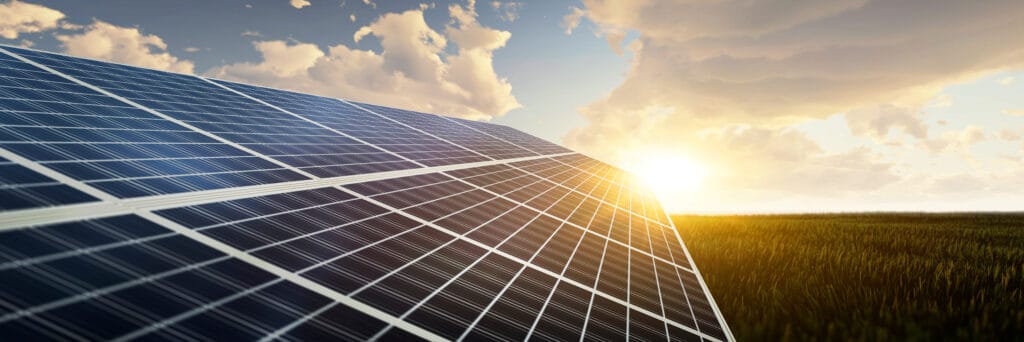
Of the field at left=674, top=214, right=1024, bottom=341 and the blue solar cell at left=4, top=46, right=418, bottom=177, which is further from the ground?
the blue solar cell at left=4, top=46, right=418, bottom=177

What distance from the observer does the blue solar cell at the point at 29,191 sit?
11.9ft

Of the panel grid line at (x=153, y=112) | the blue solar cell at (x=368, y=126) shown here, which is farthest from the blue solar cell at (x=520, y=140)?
the panel grid line at (x=153, y=112)

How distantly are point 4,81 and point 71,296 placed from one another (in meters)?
10.1

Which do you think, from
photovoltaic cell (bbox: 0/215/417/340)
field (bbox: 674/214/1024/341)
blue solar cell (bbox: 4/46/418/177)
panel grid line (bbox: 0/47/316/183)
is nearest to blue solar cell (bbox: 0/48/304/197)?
panel grid line (bbox: 0/47/316/183)

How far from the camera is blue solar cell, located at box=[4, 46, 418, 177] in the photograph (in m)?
8.52

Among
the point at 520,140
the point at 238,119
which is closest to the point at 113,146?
the point at 238,119

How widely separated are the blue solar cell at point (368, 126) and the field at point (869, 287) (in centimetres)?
734

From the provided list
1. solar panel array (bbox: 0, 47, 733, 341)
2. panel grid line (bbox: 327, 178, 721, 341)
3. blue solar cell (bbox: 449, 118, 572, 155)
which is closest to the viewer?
solar panel array (bbox: 0, 47, 733, 341)

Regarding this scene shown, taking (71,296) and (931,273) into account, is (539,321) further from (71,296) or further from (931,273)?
(931,273)

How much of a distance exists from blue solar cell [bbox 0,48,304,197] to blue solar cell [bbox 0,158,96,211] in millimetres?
311

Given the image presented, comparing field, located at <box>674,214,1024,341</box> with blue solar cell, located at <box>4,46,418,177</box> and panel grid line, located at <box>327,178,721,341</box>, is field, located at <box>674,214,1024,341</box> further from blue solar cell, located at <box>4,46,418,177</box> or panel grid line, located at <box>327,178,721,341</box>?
blue solar cell, located at <box>4,46,418,177</box>

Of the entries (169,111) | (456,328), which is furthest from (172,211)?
(169,111)

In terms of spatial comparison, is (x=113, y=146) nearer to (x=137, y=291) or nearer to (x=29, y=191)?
(x=29, y=191)

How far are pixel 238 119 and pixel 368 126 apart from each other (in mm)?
4345
